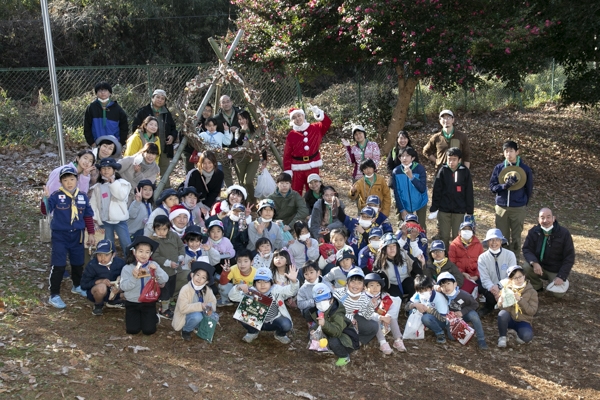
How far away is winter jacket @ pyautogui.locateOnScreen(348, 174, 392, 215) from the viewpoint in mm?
8828

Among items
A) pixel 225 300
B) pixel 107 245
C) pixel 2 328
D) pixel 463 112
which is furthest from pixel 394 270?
pixel 463 112

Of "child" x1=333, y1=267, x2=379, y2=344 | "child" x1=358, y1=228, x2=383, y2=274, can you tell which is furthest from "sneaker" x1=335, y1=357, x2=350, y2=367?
"child" x1=358, y1=228, x2=383, y2=274

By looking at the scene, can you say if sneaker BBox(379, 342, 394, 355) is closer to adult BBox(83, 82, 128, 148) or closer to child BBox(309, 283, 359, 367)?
child BBox(309, 283, 359, 367)

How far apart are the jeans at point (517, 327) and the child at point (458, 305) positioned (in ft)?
0.83

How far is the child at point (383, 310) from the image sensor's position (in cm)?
683

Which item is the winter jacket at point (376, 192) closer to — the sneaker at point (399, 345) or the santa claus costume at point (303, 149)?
the santa claus costume at point (303, 149)

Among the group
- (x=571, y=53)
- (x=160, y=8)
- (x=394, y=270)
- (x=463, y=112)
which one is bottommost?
(x=394, y=270)

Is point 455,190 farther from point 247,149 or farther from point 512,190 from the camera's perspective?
point 247,149

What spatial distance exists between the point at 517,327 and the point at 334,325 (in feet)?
7.57

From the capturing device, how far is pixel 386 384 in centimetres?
627

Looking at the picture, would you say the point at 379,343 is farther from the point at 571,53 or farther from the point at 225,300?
the point at 571,53

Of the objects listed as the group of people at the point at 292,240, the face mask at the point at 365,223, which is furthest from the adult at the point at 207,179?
the face mask at the point at 365,223

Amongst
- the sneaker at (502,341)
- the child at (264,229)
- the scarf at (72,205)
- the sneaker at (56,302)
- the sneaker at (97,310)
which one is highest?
the scarf at (72,205)

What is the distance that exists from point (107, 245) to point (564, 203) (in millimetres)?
10063
